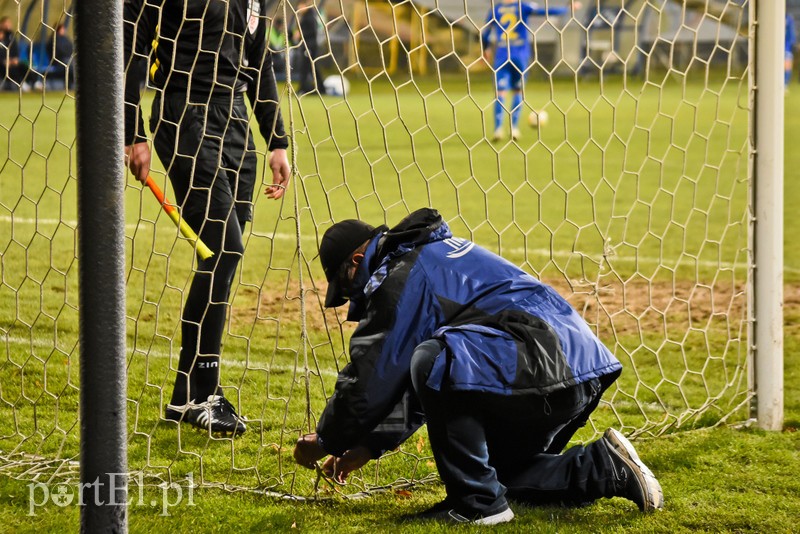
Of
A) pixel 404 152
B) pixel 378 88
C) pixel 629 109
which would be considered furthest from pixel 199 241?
pixel 378 88

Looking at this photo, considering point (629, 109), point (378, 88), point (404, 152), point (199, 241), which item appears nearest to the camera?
point (199, 241)

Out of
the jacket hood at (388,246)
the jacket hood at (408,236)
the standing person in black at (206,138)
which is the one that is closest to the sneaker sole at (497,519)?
the jacket hood at (388,246)

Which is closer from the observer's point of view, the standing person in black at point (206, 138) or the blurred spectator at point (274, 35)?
the blurred spectator at point (274, 35)

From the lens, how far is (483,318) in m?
2.76

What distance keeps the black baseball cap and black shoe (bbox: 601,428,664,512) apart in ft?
2.99

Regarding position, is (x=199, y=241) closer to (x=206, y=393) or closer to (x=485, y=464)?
(x=206, y=393)

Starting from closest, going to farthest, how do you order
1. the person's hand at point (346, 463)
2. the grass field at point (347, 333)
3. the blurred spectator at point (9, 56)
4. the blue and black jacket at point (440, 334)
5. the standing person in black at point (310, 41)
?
the blue and black jacket at point (440, 334)
the person's hand at point (346, 463)
the grass field at point (347, 333)
the standing person in black at point (310, 41)
the blurred spectator at point (9, 56)

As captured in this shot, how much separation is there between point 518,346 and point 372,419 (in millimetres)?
414

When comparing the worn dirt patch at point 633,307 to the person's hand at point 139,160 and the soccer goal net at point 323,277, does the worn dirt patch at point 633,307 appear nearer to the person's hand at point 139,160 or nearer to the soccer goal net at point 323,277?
the soccer goal net at point 323,277

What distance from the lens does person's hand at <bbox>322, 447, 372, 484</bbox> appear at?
9.43 ft

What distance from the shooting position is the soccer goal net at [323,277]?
138 inches

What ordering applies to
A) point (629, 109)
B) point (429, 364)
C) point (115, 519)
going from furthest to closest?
point (629, 109)
point (429, 364)
point (115, 519)

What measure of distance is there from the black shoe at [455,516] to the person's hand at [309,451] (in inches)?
12.1

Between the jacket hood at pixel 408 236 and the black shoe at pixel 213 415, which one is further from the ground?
the jacket hood at pixel 408 236
